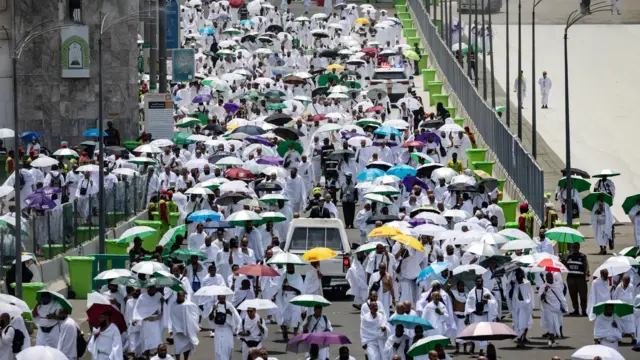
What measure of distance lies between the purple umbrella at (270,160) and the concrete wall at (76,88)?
10319 millimetres

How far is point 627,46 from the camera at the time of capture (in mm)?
70062

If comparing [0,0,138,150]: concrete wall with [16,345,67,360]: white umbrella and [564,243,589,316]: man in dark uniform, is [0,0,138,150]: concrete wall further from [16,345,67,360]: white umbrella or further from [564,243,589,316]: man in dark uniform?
[16,345,67,360]: white umbrella

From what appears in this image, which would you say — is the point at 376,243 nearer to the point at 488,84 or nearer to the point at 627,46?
the point at 488,84

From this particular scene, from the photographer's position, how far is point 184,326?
2425 cm

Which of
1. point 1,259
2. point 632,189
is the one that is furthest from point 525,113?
point 1,259

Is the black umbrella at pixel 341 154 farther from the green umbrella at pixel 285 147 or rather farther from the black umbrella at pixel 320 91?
the black umbrella at pixel 320 91

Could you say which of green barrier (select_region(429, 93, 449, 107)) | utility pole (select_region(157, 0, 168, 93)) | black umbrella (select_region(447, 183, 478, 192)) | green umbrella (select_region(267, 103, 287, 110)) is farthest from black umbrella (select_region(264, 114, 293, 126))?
black umbrella (select_region(447, 183, 478, 192))

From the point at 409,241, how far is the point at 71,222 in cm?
741

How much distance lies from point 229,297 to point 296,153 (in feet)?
43.2

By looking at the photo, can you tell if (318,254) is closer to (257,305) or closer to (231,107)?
(257,305)

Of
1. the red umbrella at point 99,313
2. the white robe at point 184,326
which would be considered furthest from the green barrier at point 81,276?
the red umbrella at point 99,313

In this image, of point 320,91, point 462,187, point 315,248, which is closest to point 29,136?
point 320,91

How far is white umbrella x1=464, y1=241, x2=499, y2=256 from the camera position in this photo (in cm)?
2720

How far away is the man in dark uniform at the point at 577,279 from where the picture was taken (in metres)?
28.7
